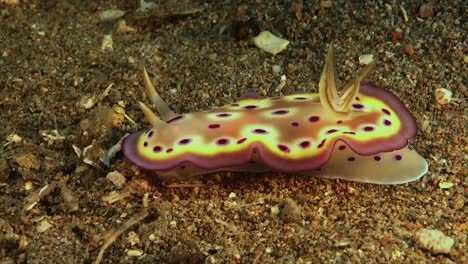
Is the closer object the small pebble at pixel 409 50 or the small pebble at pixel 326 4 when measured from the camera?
the small pebble at pixel 409 50

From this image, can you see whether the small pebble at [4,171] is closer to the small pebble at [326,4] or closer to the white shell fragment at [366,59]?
the white shell fragment at [366,59]

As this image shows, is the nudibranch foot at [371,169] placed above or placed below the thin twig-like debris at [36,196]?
above

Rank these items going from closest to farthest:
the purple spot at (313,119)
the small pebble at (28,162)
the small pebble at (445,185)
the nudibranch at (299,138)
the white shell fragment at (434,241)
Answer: the white shell fragment at (434,241)
the nudibranch at (299,138)
the purple spot at (313,119)
the small pebble at (445,185)
the small pebble at (28,162)

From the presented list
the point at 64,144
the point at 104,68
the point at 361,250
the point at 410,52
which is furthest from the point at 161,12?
the point at 361,250

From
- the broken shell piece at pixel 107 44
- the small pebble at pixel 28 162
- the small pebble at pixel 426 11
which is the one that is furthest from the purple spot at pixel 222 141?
the small pebble at pixel 426 11

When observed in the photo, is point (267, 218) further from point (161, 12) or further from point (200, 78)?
point (161, 12)

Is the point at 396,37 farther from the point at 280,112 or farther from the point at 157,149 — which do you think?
the point at 157,149

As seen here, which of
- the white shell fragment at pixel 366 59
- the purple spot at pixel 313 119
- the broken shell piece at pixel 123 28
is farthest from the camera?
the broken shell piece at pixel 123 28
